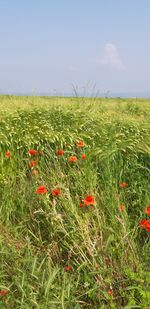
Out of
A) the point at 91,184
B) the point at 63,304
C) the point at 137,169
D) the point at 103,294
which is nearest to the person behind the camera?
the point at 63,304

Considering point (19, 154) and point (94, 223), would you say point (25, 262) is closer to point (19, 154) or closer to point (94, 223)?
point (94, 223)

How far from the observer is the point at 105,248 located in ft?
11.1

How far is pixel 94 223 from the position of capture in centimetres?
366

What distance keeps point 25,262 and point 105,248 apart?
0.65m

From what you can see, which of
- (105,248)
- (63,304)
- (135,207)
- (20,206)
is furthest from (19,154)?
(63,304)

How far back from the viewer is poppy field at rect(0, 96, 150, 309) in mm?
3217

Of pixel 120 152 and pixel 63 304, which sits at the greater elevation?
pixel 120 152

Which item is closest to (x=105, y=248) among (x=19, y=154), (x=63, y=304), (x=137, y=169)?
(x=63, y=304)

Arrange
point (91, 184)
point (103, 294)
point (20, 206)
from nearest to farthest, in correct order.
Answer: point (103, 294) → point (91, 184) → point (20, 206)

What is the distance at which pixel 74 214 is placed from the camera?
3562 mm

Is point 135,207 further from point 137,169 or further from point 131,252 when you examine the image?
point 131,252

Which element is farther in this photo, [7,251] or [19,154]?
[19,154]

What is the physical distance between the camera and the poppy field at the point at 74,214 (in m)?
3.22


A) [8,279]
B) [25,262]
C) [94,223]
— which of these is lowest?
[8,279]
